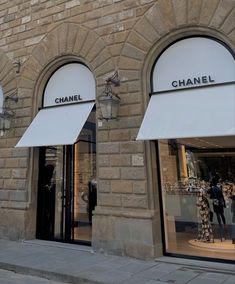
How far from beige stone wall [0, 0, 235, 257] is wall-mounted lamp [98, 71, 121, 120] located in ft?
0.56

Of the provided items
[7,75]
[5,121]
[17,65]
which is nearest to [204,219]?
[5,121]

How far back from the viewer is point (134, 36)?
7.30 metres

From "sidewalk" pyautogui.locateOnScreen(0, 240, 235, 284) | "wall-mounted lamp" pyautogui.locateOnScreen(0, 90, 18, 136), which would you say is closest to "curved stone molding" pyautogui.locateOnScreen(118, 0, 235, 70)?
"wall-mounted lamp" pyautogui.locateOnScreen(0, 90, 18, 136)

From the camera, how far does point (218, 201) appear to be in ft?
21.6

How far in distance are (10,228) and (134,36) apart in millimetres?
5738

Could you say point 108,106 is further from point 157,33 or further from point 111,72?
point 157,33

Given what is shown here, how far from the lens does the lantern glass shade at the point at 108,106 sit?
6965mm

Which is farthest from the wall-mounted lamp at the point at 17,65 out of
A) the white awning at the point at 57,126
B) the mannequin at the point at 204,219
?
the mannequin at the point at 204,219

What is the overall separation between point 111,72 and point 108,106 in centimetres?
100

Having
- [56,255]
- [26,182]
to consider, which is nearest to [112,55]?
[26,182]

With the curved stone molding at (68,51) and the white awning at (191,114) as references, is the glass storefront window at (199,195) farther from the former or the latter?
the curved stone molding at (68,51)

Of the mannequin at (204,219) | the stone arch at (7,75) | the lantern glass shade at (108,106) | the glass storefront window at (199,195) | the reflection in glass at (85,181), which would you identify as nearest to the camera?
the glass storefront window at (199,195)

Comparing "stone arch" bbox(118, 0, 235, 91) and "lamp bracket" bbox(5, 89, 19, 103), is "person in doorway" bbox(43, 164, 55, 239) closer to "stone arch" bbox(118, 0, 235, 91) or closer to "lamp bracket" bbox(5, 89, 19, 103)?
"lamp bracket" bbox(5, 89, 19, 103)

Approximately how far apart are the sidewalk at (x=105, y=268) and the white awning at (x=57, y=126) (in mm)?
2487
